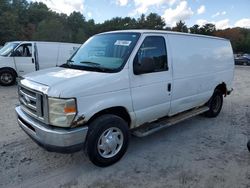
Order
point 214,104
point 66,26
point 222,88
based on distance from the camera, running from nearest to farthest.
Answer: point 214,104 < point 222,88 < point 66,26

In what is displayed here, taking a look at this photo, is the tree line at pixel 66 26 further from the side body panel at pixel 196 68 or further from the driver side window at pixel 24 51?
the side body panel at pixel 196 68

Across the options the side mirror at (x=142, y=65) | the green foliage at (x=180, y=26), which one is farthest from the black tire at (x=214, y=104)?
the green foliage at (x=180, y=26)

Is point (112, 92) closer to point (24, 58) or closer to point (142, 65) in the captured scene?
point (142, 65)

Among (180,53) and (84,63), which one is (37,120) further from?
(180,53)

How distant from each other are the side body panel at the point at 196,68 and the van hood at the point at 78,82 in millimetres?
1419

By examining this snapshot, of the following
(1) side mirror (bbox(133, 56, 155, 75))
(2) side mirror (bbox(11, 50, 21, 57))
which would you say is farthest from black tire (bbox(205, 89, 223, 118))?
(2) side mirror (bbox(11, 50, 21, 57))

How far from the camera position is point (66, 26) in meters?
77.2

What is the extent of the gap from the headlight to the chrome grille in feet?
A: 0.73

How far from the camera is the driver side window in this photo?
10.4 m

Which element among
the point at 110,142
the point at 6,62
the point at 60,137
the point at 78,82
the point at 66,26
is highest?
the point at 66,26

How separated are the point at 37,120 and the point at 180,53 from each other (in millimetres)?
2921

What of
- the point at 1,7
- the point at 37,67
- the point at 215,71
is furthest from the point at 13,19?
the point at 215,71

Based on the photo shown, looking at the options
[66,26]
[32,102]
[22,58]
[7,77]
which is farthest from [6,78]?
[66,26]

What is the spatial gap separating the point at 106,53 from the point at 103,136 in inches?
56.4
